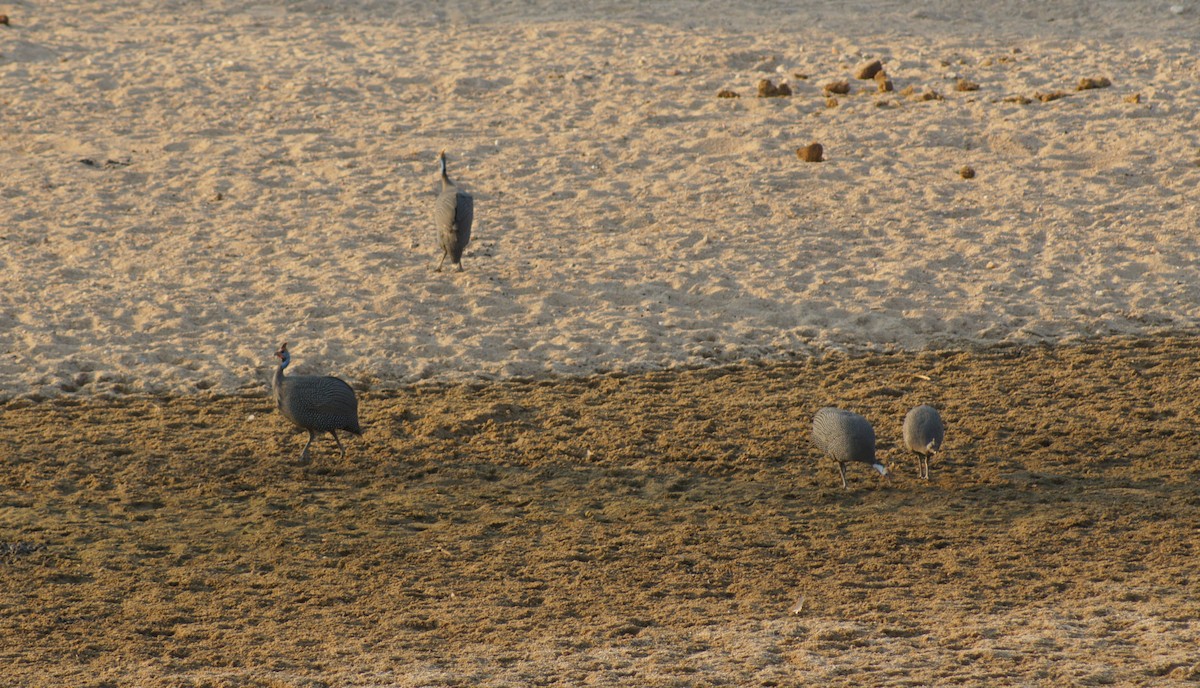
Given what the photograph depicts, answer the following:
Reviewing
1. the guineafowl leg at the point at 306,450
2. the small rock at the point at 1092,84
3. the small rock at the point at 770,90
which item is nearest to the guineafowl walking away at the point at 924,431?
the guineafowl leg at the point at 306,450

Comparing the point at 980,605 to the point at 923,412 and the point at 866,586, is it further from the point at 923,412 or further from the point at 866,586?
the point at 923,412

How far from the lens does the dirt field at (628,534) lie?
21.0 feet

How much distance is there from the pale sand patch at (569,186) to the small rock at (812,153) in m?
0.17

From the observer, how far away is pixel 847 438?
8.38m

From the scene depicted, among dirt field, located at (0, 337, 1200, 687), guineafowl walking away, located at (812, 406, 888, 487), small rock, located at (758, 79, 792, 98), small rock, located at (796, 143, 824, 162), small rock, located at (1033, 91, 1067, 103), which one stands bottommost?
dirt field, located at (0, 337, 1200, 687)

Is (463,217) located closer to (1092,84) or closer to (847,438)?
(847,438)

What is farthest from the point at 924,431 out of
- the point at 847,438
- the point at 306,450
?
the point at 306,450

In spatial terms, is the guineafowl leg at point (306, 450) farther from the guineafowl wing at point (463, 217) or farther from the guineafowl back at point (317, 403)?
the guineafowl wing at point (463, 217)

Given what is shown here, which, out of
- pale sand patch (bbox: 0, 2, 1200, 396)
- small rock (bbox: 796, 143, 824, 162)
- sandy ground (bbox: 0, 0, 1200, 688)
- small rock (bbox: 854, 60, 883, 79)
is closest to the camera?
sandy ground (bbox: 0, 0, 1200, 688)

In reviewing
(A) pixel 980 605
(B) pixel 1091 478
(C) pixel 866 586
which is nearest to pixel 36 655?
(C) pixel 866 586

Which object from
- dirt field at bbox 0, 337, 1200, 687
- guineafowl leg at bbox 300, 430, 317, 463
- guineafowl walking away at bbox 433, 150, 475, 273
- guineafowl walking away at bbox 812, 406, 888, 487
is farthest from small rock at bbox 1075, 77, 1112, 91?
guineafowl leg at bbox 300, 430, 317, 463

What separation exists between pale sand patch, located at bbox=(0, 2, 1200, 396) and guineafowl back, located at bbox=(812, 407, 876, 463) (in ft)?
8.01

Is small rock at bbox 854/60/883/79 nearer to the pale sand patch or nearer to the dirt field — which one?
the pale sand patch

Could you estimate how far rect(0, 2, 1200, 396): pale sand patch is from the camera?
37.0ft
